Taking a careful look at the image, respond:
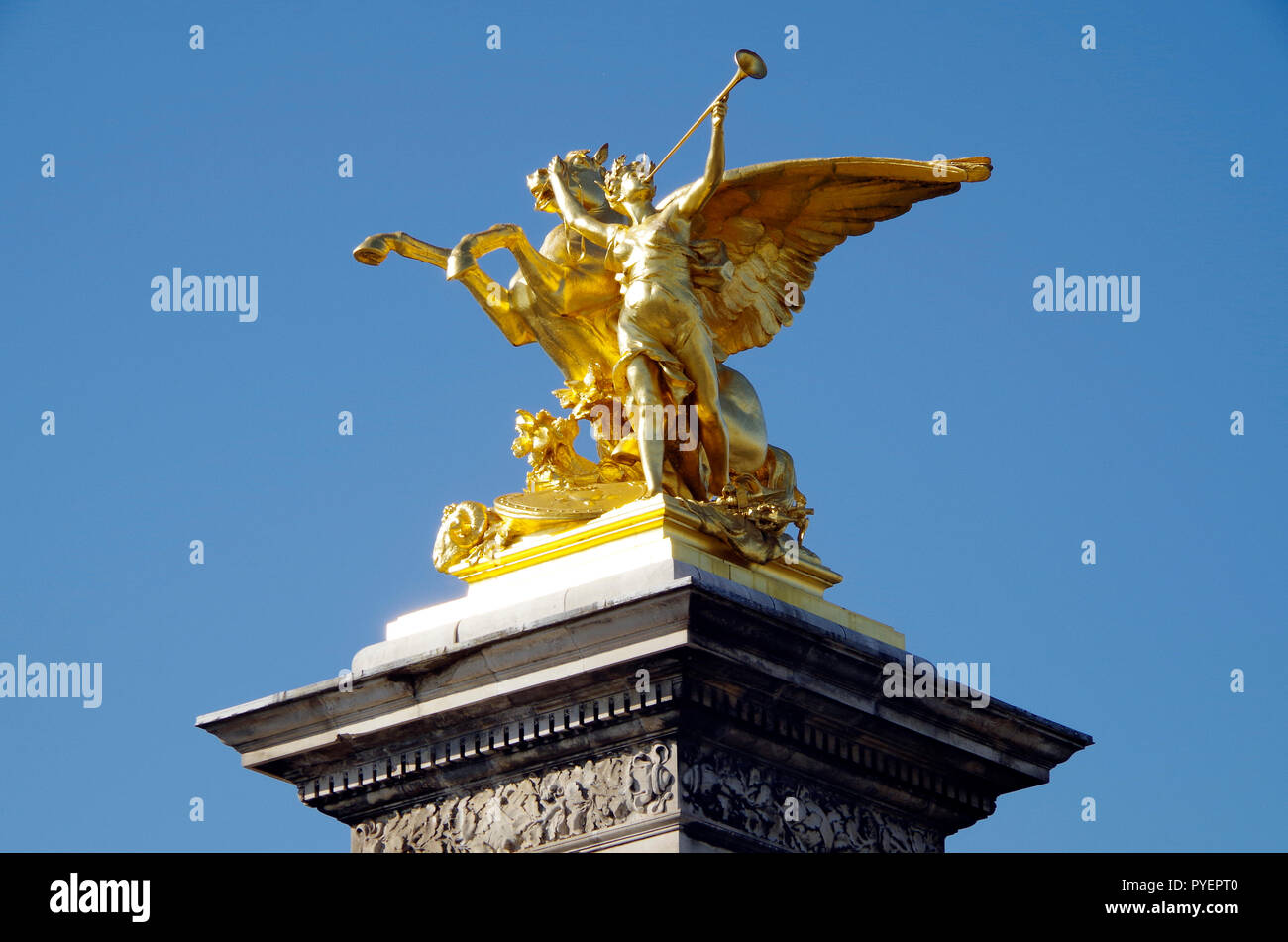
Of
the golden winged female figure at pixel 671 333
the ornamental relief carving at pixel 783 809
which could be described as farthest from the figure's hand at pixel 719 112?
the ornamental relief carving at pixel 783 809

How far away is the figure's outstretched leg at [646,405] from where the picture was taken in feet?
61.4

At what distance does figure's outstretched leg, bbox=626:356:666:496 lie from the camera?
61.4ft

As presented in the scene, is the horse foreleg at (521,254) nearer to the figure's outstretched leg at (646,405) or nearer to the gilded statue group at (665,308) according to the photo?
the gilded statue group at (665,308)

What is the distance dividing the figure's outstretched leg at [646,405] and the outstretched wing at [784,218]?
0.92m

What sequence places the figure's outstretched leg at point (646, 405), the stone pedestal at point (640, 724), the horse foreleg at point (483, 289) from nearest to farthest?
the stone pedestal at point (640, 724) < the figure's outstretched leg at point (646, 405) < the horse foreleg at point (483, 289)

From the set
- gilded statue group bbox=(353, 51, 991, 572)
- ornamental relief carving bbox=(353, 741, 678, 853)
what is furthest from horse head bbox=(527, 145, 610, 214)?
ornamental relief carving bbox=(353, 741, 678, 853)

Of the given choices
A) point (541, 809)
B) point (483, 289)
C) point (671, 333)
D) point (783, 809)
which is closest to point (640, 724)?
point (541, 809)

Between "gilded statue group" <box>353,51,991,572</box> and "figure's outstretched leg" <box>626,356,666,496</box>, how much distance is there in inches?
0.6

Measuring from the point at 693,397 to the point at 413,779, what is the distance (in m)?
3.38

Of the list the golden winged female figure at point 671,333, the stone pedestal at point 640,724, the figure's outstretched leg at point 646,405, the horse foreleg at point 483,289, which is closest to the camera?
the stone pedestal at point 640,724
